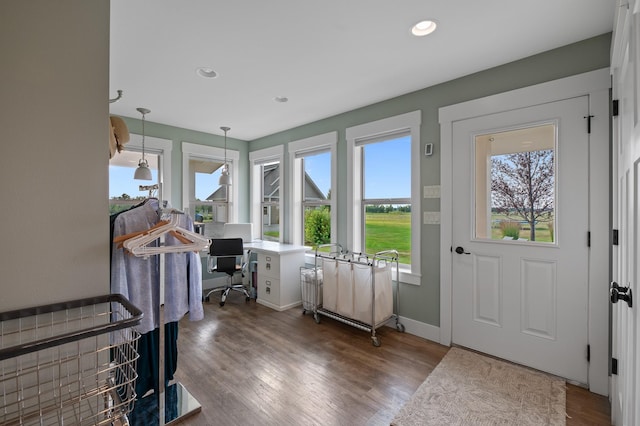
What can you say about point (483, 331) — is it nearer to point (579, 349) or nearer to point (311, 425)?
point (579, 349)

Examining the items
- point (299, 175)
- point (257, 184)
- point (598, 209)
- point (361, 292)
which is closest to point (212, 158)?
point (257, 184)

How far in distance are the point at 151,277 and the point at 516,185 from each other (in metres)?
2.81

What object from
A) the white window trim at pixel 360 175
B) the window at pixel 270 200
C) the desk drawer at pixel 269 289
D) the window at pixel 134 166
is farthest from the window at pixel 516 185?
the window at pixel 134 166

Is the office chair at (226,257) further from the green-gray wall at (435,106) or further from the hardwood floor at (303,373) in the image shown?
the green-gray wall at (435,106)

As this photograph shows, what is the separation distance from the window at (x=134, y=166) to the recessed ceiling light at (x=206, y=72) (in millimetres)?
1854

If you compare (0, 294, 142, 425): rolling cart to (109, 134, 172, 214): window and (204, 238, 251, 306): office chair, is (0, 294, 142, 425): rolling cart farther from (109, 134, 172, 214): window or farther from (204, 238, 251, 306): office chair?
(109, 134, 172, 214): window

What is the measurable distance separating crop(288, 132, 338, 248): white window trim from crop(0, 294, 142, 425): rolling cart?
2794mm

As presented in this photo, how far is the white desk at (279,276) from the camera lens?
3791mm

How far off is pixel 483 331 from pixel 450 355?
363 mm

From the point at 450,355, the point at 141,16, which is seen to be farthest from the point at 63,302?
the point at 450,355

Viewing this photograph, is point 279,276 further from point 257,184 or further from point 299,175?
point 257,184

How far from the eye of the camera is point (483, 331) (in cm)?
256

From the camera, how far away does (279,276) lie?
12.4ft

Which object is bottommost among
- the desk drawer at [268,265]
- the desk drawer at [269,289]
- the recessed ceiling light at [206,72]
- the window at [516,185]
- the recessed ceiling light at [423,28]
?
the desk drawer at [269,289]
